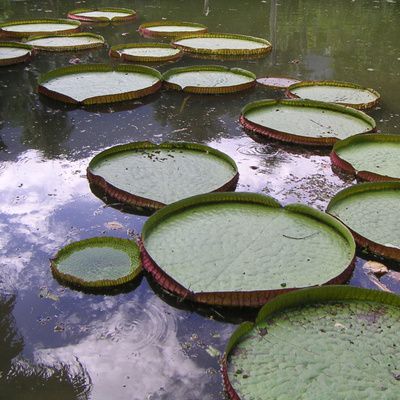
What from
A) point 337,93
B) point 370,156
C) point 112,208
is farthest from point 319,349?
point 337,93

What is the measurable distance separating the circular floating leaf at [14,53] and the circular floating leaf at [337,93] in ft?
9.36

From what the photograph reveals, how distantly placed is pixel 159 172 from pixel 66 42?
12.6 ft

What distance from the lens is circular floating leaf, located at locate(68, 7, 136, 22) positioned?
7.55 metres

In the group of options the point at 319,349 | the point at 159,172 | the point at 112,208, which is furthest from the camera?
the point at 159,172

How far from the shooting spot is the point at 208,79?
16.1 feet

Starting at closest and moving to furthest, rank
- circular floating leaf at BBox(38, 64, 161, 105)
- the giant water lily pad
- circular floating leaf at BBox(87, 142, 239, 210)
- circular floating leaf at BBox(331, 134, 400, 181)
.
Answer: the giant water lily pad < circular floating leaf at BBox(87, 142, 239, 210) < circular floating leaf at BBox(331, 134, 400, 181) < circular floating leaf at BBox(38, 64, 161, 105)

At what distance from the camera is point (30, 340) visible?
1.97m

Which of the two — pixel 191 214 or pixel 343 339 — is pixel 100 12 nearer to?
pixel 191 214

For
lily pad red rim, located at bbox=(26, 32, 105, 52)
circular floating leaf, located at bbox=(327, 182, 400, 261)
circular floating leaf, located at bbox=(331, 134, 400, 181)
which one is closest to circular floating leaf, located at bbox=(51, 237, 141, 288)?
circular floating leaf, located at bbox=(327, 182, 400, 261)

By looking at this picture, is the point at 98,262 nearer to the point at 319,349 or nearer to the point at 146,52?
the point at 319,349

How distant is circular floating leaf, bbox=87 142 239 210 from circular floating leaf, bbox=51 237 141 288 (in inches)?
17.1

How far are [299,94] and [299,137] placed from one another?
1032 millimetres

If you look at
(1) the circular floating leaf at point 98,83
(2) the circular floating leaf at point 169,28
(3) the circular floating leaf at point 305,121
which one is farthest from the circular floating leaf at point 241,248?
(2) the circular floating leaf at point 169,28

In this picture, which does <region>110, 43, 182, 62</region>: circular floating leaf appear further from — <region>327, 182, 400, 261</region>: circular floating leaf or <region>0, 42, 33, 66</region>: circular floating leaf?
<region>327, 182, 400, 261</region>: circular floating leaf
